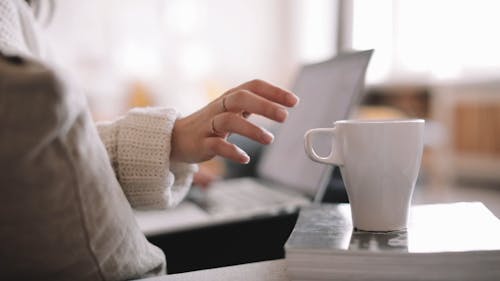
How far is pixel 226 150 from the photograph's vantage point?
21.7 inches

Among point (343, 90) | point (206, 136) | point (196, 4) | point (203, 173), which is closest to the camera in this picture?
point (206, 136)

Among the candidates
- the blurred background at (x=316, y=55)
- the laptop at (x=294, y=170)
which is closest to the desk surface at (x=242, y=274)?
the laptop at (x=294, y=170)

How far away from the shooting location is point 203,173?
3.34 feet

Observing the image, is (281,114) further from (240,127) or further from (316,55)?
(316,55)

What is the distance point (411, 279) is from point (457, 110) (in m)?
3.16

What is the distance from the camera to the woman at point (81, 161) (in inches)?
12.4

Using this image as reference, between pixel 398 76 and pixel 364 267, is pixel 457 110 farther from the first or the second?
pixel 364 267

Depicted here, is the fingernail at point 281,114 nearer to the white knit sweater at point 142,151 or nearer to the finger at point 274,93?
the finger at point 274,93

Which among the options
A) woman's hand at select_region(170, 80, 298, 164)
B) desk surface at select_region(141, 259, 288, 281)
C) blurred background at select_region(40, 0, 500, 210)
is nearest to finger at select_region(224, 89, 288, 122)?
woman's hand at select_region(170, 80, 298, 164)

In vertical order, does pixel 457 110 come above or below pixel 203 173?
below

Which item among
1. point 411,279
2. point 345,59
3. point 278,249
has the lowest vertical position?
point 278,249

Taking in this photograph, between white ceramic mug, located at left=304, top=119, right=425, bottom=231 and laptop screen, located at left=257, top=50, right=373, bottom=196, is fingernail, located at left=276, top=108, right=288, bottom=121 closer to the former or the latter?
white ceramic mug, located at left=304, top=119, right=425, bottom=231

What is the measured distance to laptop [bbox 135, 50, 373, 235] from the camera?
79 cm

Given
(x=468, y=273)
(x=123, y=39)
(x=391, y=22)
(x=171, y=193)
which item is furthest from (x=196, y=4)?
Answer: (x=468, y=273)
